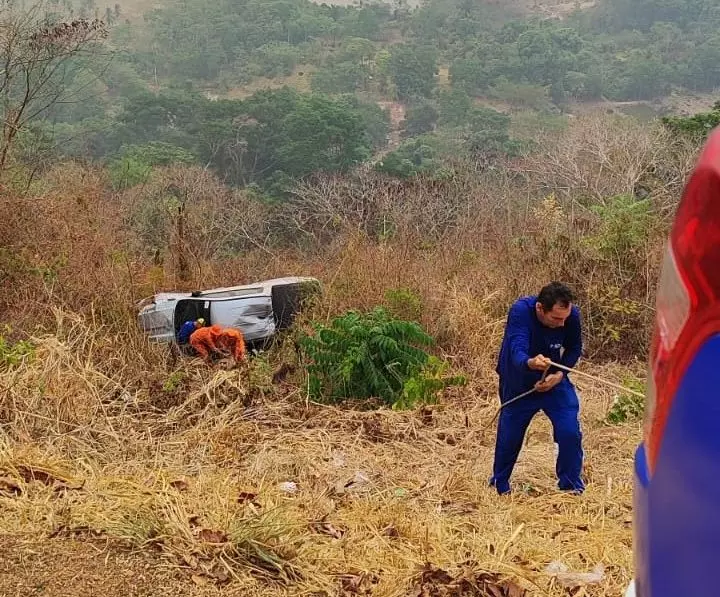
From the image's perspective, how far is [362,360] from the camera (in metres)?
6.33

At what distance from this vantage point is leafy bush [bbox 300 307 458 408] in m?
6.33

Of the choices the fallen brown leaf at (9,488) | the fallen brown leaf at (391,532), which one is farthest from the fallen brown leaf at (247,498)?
the fallen brown leaf at (9,488)

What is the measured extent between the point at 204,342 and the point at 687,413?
6.33m

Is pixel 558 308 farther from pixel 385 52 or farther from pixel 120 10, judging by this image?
pixel 120 10

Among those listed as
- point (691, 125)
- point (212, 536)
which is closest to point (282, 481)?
point (212, 536)

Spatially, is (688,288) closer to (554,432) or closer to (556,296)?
(556,296)

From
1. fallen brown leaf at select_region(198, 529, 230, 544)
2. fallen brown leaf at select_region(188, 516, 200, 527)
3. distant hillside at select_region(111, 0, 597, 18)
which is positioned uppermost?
distant hillside at select_region(111, 0, 597, 18)

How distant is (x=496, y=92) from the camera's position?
58.1m

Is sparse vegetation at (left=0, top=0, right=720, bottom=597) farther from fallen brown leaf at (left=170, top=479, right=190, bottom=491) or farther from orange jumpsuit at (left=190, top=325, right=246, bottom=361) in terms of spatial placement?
orange jumpsuit at (left=190, top=325, right=246, bottom=361)

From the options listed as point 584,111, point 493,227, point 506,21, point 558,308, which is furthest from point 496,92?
point 558,308

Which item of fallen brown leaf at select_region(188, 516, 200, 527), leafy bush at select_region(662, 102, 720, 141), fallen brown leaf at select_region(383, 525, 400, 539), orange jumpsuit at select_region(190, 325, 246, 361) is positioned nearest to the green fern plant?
orange jumpsuit at select_region(190, 325, 246, 361)

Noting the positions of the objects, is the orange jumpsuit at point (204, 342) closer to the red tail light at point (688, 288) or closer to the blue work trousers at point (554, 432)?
the blue work trousers at point (554, 432)

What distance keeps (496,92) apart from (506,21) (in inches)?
849

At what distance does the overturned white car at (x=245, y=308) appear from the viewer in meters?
7.82
